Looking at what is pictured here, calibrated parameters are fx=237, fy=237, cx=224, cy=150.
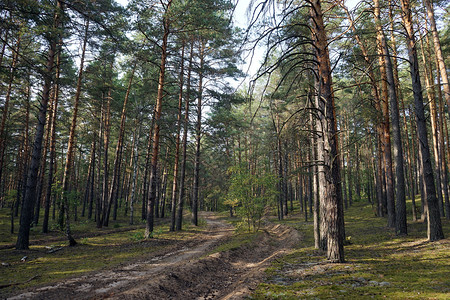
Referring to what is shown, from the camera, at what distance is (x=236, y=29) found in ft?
61.4

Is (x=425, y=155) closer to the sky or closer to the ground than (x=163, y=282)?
closer to the sky

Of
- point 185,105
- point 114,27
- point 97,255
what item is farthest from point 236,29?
point 97,255

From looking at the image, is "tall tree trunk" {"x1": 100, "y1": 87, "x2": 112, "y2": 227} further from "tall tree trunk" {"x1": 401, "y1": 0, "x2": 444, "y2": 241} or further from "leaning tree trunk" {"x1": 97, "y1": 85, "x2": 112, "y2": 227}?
"tall tree trunk" {"x1": 401, "y1": 0, "x2": 444, "y2": 241}

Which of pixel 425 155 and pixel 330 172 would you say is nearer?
pixel 330 172

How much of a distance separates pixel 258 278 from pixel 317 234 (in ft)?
16.3

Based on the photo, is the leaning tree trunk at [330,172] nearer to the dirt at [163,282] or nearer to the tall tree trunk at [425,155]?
the dirt at [163,282]

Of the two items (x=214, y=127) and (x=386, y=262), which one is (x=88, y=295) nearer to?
(x=386, y=262)

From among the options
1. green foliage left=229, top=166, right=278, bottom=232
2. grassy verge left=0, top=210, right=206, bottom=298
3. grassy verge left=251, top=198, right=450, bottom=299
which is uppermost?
green foliage left=229, top=166, right=278, bottom=232

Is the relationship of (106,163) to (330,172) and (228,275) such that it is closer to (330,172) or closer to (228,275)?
(228,275)

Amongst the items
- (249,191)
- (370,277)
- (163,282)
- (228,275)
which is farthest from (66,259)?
(249,191)

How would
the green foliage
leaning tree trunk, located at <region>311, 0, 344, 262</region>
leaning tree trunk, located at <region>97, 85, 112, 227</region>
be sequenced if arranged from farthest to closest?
1. leaning tree trunk, located at <region>97, 85, 112, 227</region>
2. the green foliage
3. leaning tree trunk, located at <region>311, 0, 344, 262</region>

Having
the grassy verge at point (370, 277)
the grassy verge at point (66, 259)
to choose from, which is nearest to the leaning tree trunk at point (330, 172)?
the grassy verge at point (370, 277)

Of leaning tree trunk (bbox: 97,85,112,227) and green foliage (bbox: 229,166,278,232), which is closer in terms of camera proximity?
green foliage (bbox: 229,166,278,232)


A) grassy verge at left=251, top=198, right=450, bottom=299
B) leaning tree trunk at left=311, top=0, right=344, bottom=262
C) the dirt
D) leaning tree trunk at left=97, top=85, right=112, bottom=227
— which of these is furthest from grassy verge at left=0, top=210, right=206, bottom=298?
leaning tree trunk at left=97, top=85, right=112, bottom=227
